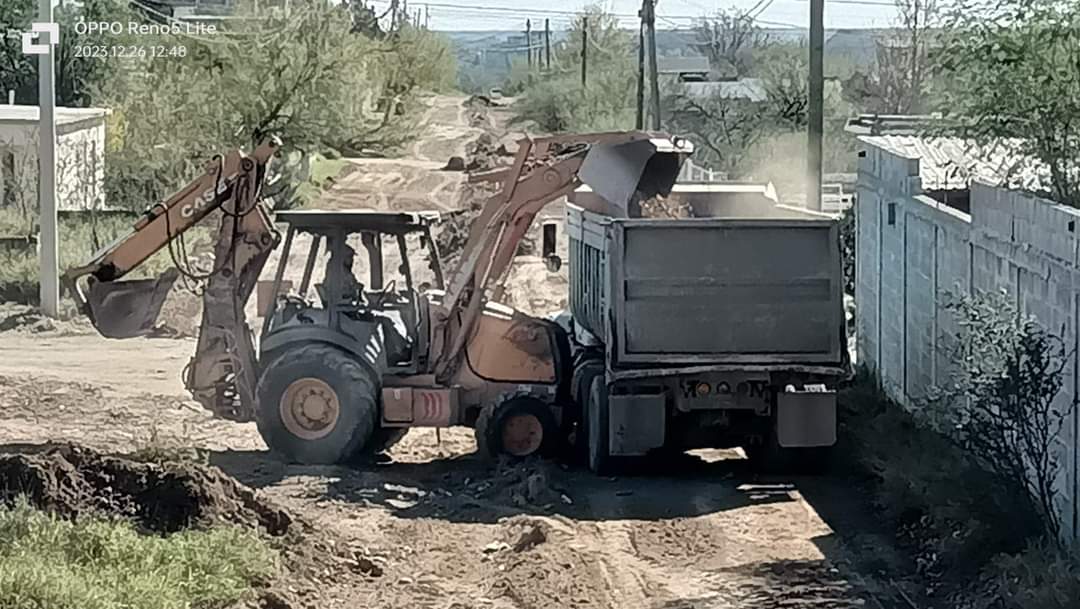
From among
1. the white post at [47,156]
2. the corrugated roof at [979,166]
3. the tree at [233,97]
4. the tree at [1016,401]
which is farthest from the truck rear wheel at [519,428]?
the tree at [233,97]

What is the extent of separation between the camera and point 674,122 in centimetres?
5478

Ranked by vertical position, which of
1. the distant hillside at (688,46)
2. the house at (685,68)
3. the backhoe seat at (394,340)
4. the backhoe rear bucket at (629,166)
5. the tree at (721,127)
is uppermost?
the distant hillside at (688,46)

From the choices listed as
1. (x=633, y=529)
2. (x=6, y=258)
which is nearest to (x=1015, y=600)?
(x=633, y=529)

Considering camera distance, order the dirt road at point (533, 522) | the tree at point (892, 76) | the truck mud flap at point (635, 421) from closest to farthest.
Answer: the dirt road at point (533, 522), the truck mud flap at point (635, 421), the tree at point (892, 76)

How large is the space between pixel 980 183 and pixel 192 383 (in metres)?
7.67

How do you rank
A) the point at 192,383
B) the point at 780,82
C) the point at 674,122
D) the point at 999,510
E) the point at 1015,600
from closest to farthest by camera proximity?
1. the point at 1015,600
2. the point at 999,510
3. the point at 192,383
4. the point at 780,82
5. the point at 674,122

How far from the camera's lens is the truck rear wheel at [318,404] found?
57.3ft

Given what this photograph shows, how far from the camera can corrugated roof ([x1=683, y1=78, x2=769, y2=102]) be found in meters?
56.5

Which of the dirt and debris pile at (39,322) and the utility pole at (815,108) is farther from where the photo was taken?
the dirt and debris pile at (39,322)

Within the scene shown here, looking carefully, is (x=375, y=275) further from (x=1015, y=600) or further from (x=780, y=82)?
(x=780, y=82)

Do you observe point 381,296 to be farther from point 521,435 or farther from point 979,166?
point 979,166

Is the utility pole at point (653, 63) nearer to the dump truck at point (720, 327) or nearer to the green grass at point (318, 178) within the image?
the green grass at point (318, 178)

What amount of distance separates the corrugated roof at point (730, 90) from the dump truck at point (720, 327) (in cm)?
3575

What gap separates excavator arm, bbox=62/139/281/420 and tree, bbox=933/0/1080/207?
22.1ft
